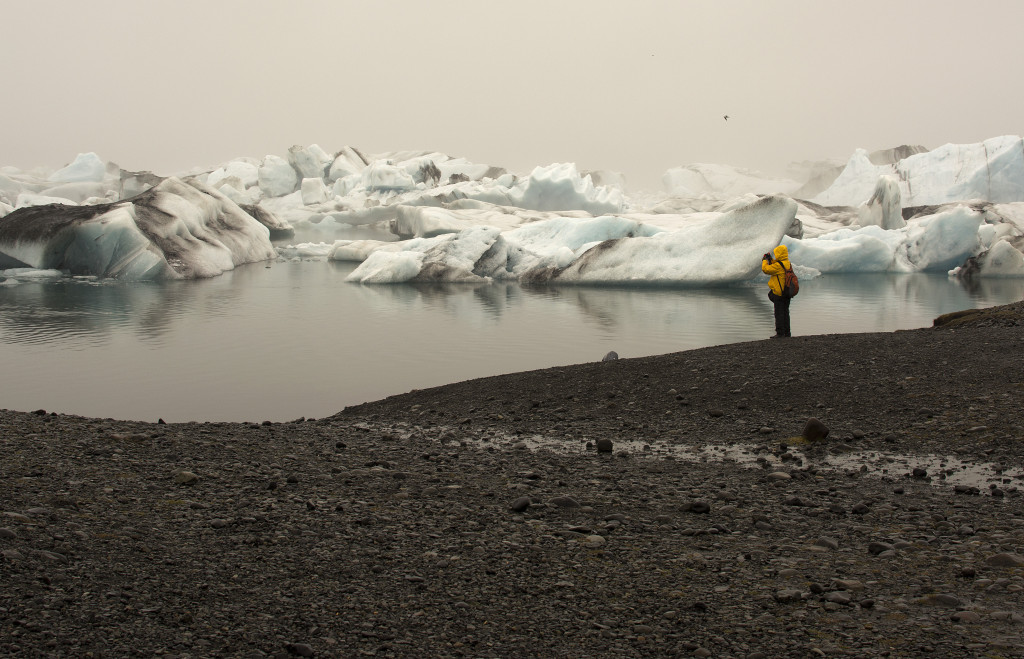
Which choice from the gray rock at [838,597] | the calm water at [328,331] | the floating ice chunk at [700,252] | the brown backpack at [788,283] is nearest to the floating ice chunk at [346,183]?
the calm water at [328,331]

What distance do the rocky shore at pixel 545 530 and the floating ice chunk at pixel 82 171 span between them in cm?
5163

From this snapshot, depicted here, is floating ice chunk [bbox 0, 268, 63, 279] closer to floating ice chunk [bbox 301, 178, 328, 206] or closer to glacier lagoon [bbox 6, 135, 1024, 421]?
glacier lagoon [bbox 6, 135, 1024, 421]

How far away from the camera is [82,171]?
51.4 meters

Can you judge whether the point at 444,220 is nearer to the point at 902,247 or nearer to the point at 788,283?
the point at 902,247

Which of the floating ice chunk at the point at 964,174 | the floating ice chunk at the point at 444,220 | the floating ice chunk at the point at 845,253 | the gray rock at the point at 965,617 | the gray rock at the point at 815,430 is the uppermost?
the floating ice chunk at the point at 964,174

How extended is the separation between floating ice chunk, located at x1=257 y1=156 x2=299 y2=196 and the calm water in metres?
30.4

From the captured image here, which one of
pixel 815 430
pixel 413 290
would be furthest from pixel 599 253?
pixel 815 430

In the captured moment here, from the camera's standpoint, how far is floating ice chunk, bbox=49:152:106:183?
51094 millimetres

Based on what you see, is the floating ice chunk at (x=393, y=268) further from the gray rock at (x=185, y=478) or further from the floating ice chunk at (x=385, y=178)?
the floating ice chunk at (x=385, y=178)

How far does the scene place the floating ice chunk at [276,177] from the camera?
4875cm

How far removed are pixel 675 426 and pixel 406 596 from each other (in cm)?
297

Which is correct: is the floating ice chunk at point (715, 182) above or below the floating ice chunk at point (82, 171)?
below

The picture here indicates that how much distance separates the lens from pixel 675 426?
5.40 meters

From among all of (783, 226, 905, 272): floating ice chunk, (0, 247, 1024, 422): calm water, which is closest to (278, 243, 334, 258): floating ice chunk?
(0, 247, 1024, 422): calm water
